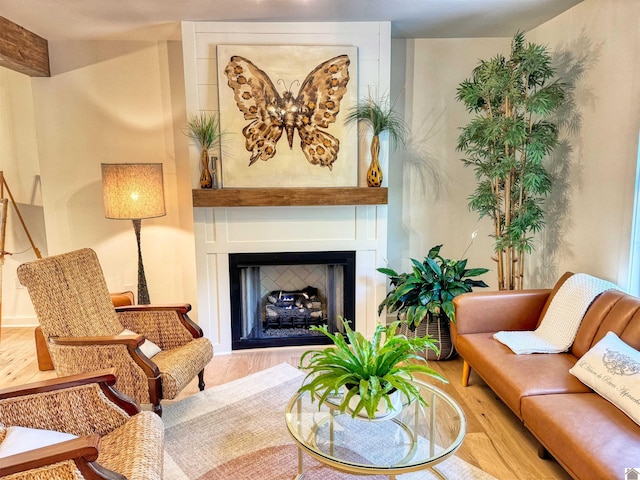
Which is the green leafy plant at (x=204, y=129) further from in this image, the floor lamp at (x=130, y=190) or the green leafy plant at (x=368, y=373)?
the green leafy plant at (x=368, y=373)

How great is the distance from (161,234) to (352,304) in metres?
1.81

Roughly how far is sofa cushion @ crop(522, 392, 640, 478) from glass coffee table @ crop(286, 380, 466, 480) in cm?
40

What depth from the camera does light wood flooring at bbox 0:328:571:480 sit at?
7.15 ft

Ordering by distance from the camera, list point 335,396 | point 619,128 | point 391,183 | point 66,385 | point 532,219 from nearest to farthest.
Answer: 1. point 66,385
2. point 335,396
3. point 619,128
4. point 532,219
5. point 391,183

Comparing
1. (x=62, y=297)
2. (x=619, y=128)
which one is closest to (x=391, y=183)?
(x=619, y=128)

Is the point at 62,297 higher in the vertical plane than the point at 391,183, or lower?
lower

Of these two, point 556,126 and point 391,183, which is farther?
point 391,183

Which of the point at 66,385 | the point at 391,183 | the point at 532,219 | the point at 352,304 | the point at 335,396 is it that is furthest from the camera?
the point at 391,183

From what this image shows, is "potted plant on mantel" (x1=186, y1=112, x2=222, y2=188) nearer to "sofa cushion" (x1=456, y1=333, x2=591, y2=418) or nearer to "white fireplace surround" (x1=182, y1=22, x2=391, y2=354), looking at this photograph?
"white fireplace surround" (x1=182, y1=22, x2=391, y2=354)

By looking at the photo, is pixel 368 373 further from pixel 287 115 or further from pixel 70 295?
pixel 287 115

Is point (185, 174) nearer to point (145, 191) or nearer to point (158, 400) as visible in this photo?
point (145, 191)

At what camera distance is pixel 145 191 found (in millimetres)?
3219

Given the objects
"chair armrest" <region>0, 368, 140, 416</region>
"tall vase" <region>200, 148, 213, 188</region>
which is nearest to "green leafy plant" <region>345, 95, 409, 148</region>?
"tall vase" <region>200, 148, 213, 188</region>

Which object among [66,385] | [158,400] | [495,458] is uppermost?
[66,385]
